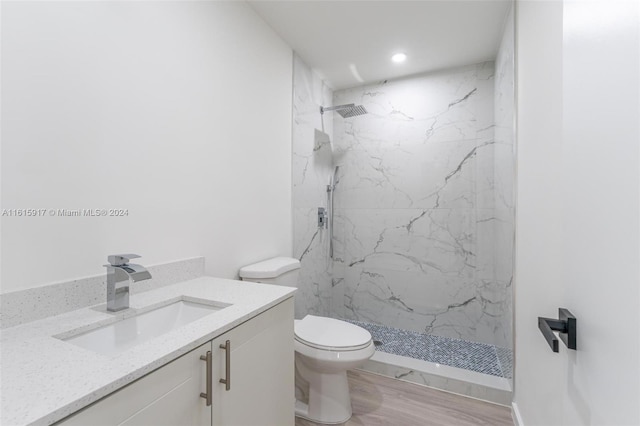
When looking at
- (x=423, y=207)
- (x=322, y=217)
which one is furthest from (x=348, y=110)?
(x=423, y=207)

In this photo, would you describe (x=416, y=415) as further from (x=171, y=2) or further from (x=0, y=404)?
(x=171, y=2)

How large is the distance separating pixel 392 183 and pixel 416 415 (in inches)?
74.3

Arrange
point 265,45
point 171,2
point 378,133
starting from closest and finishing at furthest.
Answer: point 171,2, point 265,45, point 378,133

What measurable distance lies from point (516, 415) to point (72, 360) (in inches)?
85.5

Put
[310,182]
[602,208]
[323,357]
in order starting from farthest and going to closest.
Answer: [310,182] < [323,357] < [602,208]

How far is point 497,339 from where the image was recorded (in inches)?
95.4

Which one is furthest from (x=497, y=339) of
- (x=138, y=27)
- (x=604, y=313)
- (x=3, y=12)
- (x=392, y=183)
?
(x=3, y=12)

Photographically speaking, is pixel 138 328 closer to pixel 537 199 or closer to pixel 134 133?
pixel 134 133

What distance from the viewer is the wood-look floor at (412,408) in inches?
68.9

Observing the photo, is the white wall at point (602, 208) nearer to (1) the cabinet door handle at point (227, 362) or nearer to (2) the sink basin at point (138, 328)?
(1) the cabinet door handle at point (227, 362)

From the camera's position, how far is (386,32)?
2158 millimetres

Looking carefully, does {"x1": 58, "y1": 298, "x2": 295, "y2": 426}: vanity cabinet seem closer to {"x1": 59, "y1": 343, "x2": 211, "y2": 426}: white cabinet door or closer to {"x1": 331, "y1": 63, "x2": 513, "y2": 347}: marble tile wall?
{"x1": 59, "y1": 343, "x2": 211, "y2": 426}: white cabinet door

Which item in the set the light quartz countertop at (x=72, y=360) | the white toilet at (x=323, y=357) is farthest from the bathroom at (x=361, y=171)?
the white toilet at (x=323, y=357)

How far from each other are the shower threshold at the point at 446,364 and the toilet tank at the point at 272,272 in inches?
37.9
